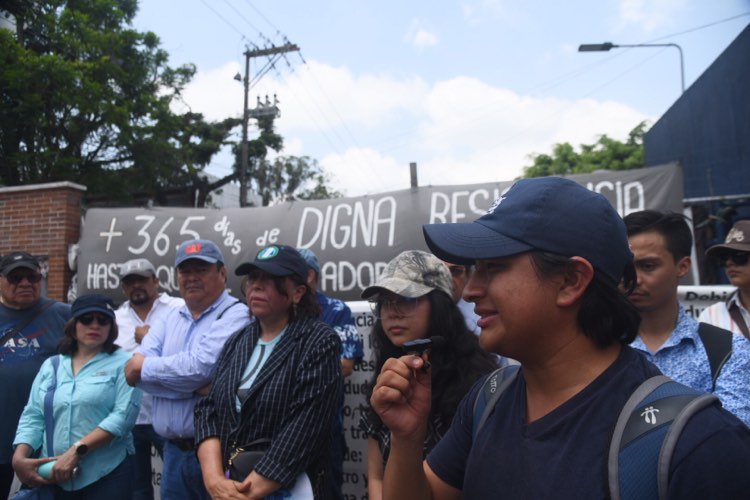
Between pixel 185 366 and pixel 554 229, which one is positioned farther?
pixel 185 366

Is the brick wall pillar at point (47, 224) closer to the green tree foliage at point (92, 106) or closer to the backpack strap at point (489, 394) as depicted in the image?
the backpack strap at point (489, 394)

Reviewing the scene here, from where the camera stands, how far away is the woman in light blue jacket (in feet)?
10.2

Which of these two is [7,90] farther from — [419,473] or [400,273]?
[419,473]

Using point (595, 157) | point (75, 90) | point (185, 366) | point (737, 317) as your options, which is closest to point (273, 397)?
point (185, 366)

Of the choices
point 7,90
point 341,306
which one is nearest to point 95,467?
point 341,306

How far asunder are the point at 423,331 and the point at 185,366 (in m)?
1.28

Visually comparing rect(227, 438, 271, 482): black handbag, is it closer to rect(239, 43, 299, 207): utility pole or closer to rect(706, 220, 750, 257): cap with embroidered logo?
rect(706, 220, 750, 257): cap with embroidered logo

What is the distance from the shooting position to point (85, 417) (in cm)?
323

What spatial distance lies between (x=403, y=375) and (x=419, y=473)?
0.79 ft

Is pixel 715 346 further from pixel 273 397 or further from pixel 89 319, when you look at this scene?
pixel 89 319

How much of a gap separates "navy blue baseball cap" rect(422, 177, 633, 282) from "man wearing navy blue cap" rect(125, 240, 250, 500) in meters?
2.13

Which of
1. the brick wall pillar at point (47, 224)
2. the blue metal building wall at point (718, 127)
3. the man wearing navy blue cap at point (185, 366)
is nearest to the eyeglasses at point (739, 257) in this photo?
the man wearing navy blue cap at point (185, 366)

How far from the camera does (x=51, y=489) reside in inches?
122

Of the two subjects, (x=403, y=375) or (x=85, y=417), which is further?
(x=85, y=417)
